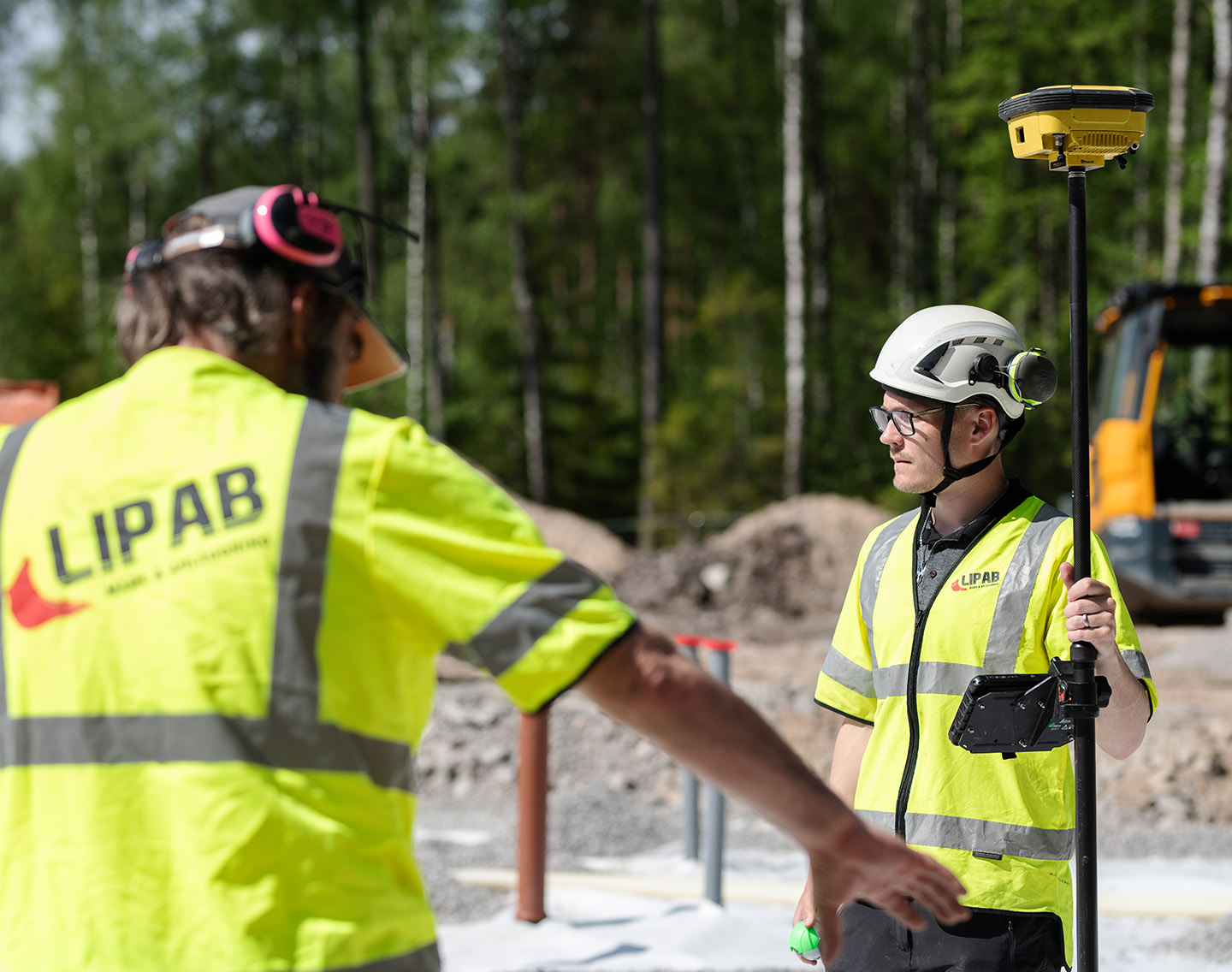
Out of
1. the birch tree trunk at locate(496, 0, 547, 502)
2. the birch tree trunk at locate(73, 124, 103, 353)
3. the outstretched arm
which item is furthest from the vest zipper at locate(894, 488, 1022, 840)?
the birch tree trunk at locate(73, 124, 103, 353)

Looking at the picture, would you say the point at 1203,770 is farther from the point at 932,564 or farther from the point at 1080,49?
the point at 1080,49

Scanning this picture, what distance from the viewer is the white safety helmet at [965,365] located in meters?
2.81

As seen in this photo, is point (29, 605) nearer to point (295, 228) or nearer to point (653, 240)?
point (295, 228)

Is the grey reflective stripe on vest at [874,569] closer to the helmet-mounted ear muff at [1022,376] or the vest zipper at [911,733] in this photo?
the vest zipper at [911,733]

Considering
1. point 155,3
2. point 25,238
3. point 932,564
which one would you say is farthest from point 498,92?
point 932,564

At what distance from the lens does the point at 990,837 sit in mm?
2619

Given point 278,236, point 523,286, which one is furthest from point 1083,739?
point 523,286

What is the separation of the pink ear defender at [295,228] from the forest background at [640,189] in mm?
17200

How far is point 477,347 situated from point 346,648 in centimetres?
2706

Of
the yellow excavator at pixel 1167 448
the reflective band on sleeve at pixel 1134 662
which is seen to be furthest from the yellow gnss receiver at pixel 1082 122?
the yellow excavator at pixel 1167 448

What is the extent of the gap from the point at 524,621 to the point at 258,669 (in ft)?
0.95

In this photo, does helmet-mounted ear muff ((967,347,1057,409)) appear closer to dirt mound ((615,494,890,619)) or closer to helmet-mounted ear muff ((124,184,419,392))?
helmet-mounted ear muff ((124,184,419,392))

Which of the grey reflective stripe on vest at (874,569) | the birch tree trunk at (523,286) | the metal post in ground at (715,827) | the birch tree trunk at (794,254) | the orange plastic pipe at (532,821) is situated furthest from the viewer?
the birch tree trunk at (523,286)

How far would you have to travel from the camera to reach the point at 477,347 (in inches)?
1113
